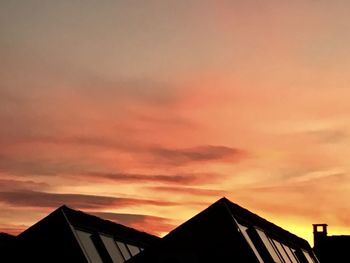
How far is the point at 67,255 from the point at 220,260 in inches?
298

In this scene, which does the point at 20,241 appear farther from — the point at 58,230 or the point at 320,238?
the point at 320,238

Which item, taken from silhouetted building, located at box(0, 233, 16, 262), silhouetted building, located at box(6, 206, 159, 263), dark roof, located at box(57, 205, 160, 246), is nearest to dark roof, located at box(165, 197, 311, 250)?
silhouetted building, located at box(6, 206, 159, 263)

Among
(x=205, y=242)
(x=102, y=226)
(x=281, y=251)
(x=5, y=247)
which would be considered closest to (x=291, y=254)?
(x=281, y=251)

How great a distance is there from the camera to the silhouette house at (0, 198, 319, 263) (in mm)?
27797

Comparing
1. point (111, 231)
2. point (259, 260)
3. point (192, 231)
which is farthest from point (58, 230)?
point (259, 260)

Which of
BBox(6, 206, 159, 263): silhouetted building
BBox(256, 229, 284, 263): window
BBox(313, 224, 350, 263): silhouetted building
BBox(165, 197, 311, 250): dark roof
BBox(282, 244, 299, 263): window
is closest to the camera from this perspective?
BBox(165, 197, 311, 250): dark roof

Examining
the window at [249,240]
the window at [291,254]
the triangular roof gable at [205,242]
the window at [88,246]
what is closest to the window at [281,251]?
the window at [291,254]

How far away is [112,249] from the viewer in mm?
33094

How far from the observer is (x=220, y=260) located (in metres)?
27.5

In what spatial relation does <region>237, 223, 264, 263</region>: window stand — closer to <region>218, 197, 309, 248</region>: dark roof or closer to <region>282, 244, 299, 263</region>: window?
<region>218, 197, 309, 248</region>: dark roof

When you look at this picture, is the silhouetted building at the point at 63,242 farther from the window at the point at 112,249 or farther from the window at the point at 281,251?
the window at the point at 281,251

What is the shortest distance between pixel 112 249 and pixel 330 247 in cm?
3303

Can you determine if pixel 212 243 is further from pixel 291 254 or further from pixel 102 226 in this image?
pixel 291 254

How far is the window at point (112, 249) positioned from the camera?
3238 cm
